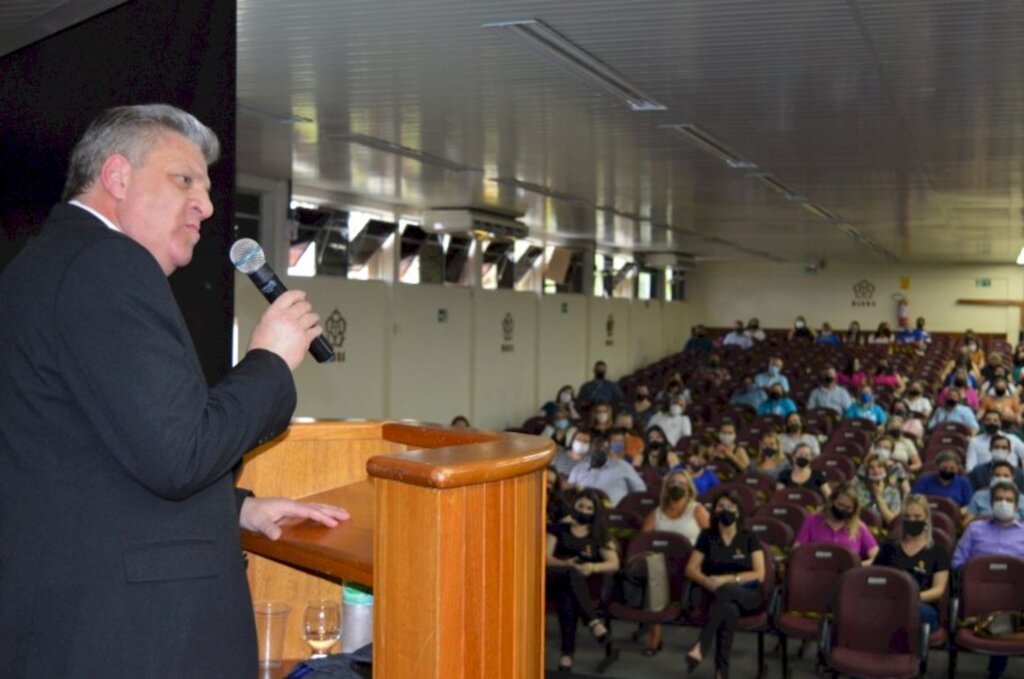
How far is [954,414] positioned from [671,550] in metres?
7.72

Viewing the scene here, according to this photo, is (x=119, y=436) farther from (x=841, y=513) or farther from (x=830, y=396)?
(x=830, y=396)

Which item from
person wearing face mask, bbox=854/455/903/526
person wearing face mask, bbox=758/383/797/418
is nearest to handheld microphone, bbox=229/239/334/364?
person wearing face mask, bbox=854/455/903/526

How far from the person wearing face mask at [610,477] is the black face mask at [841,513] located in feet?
9.08

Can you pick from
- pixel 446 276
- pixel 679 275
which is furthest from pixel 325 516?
pixel 679 275

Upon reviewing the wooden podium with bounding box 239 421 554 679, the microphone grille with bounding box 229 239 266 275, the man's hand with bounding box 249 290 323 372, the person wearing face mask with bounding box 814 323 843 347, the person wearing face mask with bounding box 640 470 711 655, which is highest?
the microphone grille with bounding box 229 239 266 275

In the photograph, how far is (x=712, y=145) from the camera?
10.6 metres

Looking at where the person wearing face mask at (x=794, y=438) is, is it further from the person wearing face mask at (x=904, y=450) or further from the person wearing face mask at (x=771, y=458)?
the person wearing face mask at (x=771, y=458)

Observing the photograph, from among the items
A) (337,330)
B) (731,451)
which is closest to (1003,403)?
(731,451)

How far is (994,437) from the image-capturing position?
12.8 metres

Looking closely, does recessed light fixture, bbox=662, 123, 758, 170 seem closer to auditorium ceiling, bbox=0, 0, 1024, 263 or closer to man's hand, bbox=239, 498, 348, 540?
auditorium ceiling, bbox=0, 0, 1024, 263

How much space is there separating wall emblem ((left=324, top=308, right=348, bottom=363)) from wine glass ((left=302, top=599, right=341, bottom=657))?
1344cm

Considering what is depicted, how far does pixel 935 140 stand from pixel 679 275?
83.7 ft

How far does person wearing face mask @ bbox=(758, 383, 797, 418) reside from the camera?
18156 millimetres

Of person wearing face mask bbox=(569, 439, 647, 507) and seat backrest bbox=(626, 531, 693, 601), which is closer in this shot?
seat backrest bbox=(626, 531, 693, 601)
